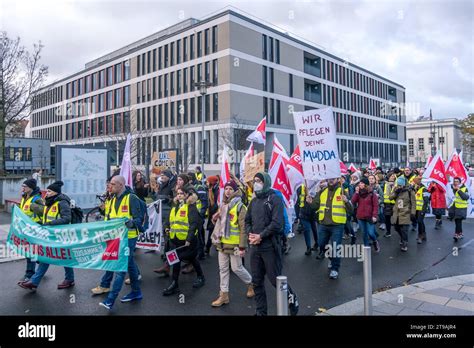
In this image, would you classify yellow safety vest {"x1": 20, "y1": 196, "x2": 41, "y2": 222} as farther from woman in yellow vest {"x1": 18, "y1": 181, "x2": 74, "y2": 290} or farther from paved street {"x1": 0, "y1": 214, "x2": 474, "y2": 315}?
paved street {"x1": 0, "y1": 214, "x2": 474, "y2": 315}

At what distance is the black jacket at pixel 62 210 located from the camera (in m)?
6.23

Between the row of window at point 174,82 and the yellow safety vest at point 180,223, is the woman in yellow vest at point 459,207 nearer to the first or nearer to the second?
the yellow safety vest at point 180,223

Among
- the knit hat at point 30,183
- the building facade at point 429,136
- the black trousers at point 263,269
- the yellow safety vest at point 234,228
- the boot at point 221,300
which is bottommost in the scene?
the boot at point 221,300

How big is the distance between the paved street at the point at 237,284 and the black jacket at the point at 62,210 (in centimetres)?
116

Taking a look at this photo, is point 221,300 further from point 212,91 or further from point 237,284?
point 212,91

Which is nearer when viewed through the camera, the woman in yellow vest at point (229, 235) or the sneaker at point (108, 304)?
the sneaker at point (108, 304)

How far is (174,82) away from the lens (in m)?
46.1

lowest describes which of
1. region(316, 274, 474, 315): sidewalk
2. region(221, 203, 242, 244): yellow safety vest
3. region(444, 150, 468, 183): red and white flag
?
region(316, 274, 474, 315): sidewalk

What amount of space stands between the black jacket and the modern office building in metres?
25.6

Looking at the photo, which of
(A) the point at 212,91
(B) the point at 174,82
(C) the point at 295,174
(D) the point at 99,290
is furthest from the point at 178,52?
(D) the point at 99,290

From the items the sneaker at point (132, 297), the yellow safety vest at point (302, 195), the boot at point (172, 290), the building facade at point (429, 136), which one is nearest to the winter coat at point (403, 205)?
the yellow safety vest at point (302, 195)

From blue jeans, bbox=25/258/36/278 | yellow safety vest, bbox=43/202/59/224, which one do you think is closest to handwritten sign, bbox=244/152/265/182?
yellow safety vest, bbox=43/202/59/224

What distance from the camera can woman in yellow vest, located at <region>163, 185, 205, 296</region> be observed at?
6.24m
